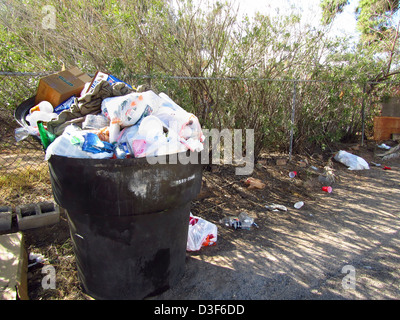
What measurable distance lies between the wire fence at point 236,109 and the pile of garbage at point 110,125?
35.4 inches

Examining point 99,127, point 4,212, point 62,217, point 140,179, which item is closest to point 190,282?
point 140,179

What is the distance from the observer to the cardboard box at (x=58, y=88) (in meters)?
2.48

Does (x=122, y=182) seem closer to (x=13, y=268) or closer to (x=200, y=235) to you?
(x=13, y=268)

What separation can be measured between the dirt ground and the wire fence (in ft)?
3.10

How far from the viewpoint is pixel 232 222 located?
3.34 meters

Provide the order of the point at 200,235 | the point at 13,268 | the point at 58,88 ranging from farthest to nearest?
the point at 200,235
the point at 58,88
the point at 13,268

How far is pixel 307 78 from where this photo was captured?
5.69m

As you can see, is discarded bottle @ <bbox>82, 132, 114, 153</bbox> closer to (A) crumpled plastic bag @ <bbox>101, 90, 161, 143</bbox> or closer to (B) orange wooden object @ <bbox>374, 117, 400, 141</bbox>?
(A) crumpled plastic bag @ <bbox>101, 90, 161, 143</bbox>

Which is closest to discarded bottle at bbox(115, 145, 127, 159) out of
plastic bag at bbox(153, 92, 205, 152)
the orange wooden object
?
plastic bag at bbox(153, 92, 205, 152)

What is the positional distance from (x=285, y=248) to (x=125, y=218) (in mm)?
1761

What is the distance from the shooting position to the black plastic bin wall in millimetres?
1766

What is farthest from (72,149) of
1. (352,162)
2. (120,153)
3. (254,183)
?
(352,162)

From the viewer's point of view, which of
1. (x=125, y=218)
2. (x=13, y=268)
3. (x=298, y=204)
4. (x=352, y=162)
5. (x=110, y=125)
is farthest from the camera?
(x=352, y=162)

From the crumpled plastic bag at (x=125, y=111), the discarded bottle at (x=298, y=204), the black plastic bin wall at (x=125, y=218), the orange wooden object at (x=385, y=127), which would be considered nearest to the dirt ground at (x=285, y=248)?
the discarded bottle at (x=298, y=204)
